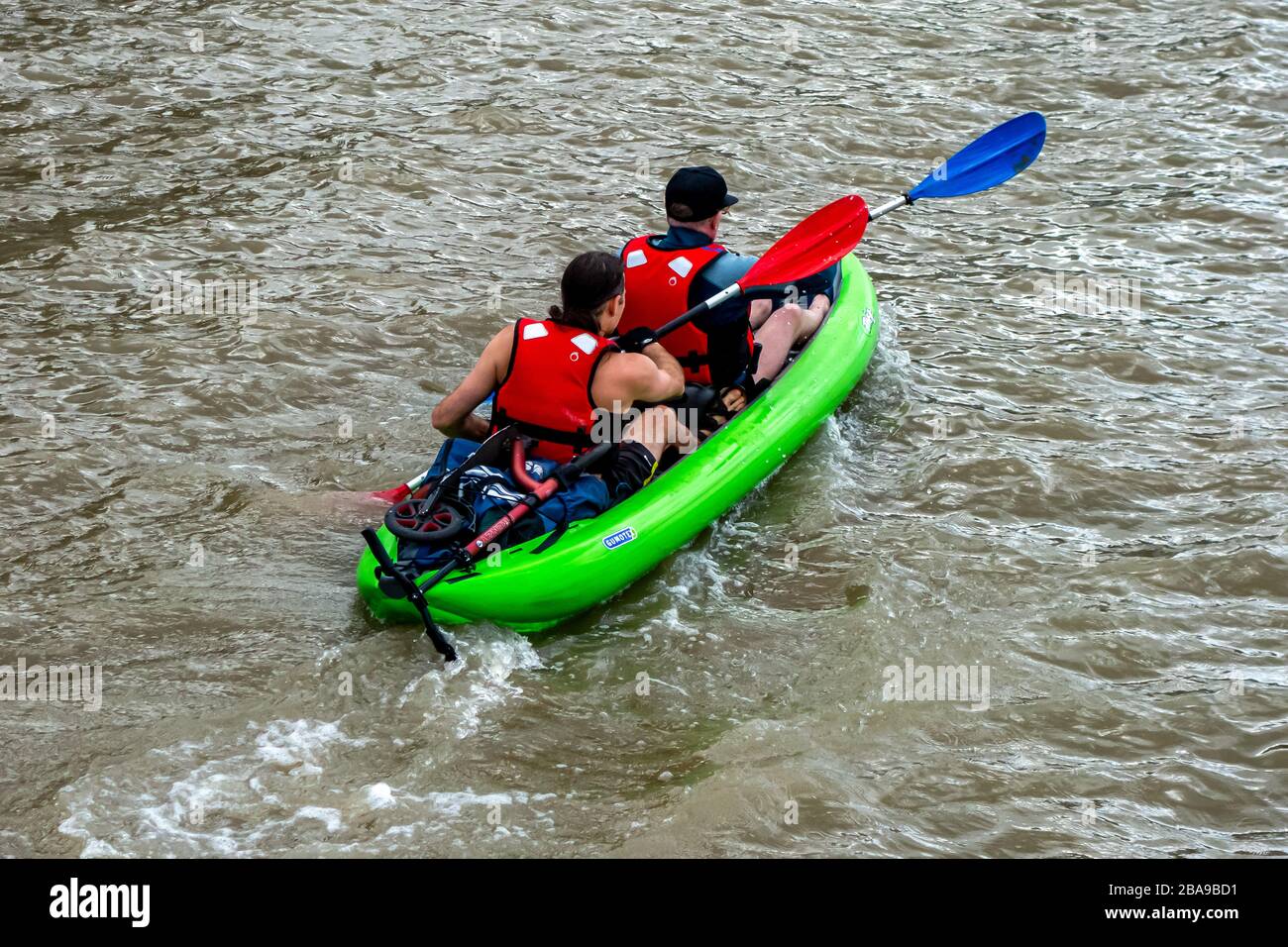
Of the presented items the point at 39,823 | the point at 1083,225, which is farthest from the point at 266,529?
the point at 1083,225

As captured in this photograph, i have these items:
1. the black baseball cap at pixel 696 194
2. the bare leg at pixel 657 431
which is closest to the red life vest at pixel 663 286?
the black baseball cap at pixel 696 194

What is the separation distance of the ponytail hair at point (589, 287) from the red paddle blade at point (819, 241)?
121 cm

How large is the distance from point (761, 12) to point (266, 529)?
8.17m

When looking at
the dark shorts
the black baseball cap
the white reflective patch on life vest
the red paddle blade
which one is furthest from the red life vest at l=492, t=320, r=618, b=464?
the red paddle blade

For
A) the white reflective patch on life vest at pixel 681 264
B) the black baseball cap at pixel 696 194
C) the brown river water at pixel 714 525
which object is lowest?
the brown river water at pixel 714 525

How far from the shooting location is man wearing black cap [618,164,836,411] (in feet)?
18.3

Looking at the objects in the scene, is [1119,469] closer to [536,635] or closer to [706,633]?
[706,633]

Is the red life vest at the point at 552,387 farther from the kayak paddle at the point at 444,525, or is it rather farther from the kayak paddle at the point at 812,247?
the kayak paddle at the point at 812,247

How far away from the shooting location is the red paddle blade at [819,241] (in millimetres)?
5988

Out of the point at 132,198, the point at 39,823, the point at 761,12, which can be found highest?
the point at 761,12

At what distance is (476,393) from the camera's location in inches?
200

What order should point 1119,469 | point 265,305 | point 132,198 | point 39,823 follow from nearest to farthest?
point 39,823 → point 1119,469 → point 265,305 → point 132,198

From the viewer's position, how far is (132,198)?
8578 mm

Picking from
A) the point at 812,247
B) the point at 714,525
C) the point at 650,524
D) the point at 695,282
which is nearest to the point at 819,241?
the point at 812,247
